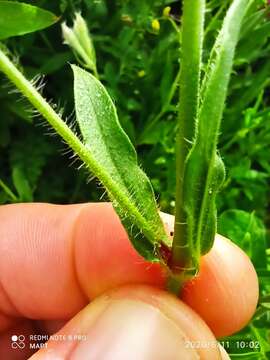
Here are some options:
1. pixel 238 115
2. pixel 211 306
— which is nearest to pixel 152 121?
pixel 238 115

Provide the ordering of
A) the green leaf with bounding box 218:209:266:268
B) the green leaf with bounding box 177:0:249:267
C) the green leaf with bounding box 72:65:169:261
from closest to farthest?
the green leaf with bounding box 177:0:249:267
the green leaf with bounding box 72:65:169:261
the green leaf with bounding box 218:209:266:268

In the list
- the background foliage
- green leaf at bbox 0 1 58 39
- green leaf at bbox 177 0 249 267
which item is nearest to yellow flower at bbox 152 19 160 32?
the background foliage

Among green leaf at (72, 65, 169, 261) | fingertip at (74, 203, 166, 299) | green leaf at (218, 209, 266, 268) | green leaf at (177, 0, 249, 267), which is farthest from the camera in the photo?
green leaf at (218, 209, 266, 268)

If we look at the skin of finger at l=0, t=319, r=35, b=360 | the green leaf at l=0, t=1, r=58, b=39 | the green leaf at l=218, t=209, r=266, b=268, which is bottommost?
the skin of finger at l=0, t=319, r=35, b=360

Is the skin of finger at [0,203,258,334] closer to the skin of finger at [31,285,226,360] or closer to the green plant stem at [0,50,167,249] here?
the skin of finger at [31,285,226,360]

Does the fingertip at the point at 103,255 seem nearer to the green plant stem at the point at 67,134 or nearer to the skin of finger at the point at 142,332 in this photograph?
the skin of finger at the point at 142,332

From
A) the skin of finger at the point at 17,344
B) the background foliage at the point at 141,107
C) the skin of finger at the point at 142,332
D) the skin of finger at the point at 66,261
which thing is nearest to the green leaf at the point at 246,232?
the background foliage at the point at 141,107
